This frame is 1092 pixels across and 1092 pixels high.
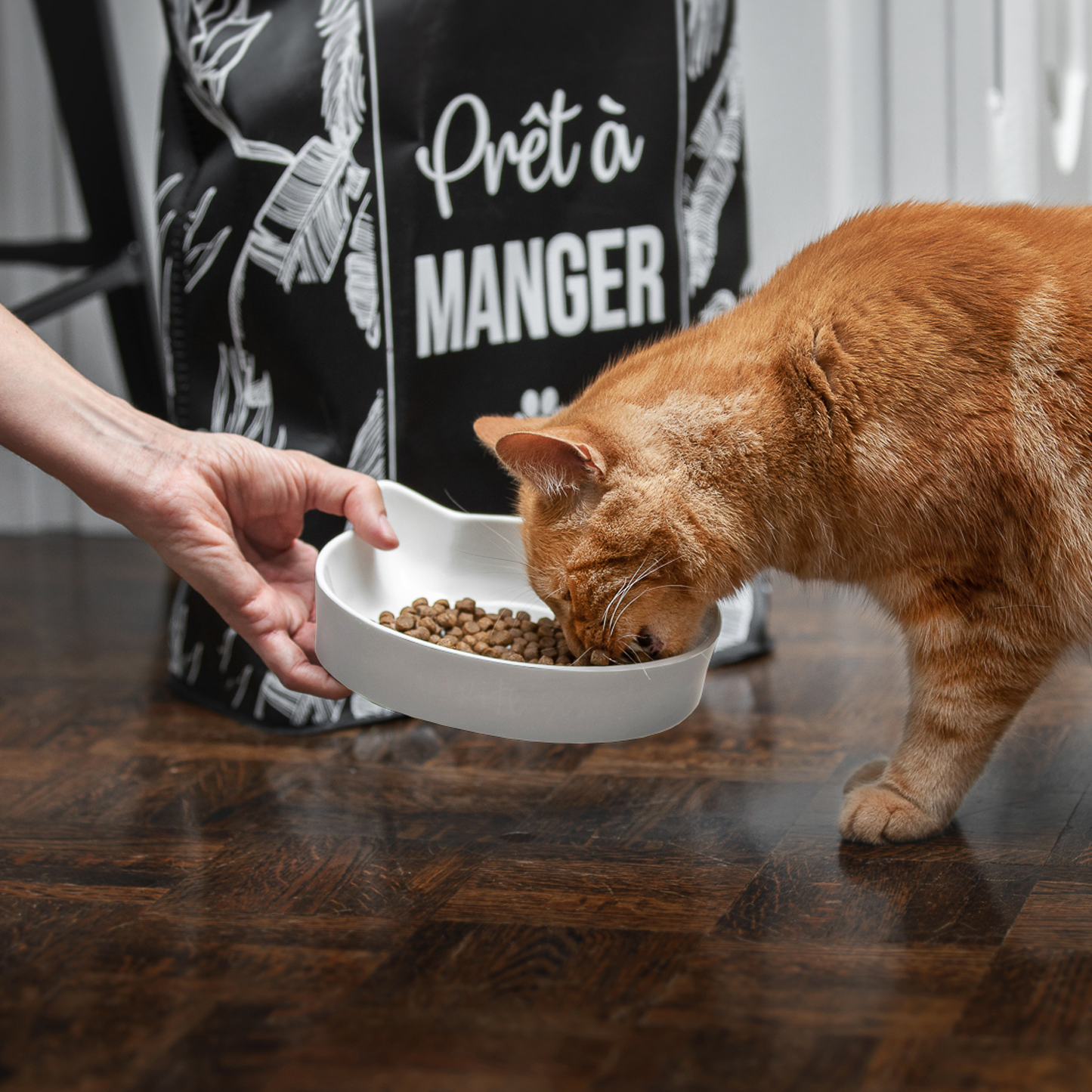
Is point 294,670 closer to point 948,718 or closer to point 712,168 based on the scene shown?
point 948,718

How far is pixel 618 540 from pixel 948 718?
1.24 ft

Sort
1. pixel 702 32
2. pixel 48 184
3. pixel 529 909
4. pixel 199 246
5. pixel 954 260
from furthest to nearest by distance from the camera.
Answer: pixel 48 184, pixel 702 32, pixel 199 246, pixel 954 260, pixel 529 909

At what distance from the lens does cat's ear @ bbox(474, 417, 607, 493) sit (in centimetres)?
103

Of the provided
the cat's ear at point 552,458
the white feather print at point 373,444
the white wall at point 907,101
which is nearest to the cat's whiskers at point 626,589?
the cat's ear at point 552,458

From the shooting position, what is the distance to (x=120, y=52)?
266 centimetres

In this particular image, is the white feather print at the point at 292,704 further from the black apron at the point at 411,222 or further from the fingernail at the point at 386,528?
the fingernail at the point at 386,528

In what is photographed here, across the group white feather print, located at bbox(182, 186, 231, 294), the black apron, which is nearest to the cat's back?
the black apron

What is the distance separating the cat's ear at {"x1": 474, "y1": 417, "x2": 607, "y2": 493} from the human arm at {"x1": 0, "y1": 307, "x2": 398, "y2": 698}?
0.24m

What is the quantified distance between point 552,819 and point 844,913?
1.12 feet

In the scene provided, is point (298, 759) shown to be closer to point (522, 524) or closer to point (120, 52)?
point (522, 524)

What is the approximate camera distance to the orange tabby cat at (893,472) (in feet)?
3.43

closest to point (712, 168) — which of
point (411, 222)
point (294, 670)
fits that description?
point (411, 222)

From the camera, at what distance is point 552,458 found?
3.47 feet

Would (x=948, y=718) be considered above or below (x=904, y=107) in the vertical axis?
below
